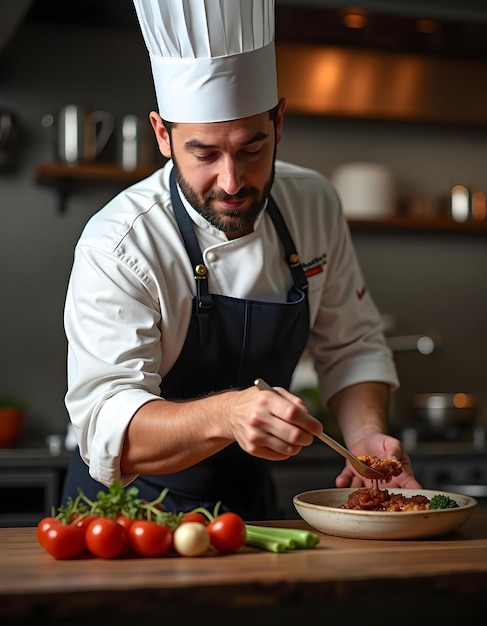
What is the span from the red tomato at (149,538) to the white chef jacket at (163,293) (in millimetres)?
293

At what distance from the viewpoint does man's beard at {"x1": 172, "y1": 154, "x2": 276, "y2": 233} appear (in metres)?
1.97

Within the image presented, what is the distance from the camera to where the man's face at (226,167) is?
1.92m

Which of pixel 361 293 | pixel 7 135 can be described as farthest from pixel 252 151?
pixel 7 135

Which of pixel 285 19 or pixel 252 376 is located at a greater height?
pixel 285 19

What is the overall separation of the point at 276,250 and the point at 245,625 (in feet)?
3.40

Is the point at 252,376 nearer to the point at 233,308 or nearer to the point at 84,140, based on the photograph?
the point at 233,308

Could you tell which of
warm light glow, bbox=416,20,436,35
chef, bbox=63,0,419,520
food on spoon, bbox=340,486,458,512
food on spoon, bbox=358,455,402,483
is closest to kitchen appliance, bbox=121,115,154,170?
warm light glow, bbox=416,20,436,35

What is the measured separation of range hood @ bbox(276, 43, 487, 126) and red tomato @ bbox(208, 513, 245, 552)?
286cm

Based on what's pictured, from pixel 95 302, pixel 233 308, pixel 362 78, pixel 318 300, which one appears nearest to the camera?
pixel 95 302

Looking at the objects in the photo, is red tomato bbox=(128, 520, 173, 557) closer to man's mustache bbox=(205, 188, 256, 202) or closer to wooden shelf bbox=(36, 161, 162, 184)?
man's mustache bbox=(205, 188, 256, 202)

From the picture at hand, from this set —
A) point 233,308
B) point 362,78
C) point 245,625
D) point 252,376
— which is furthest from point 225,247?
point 362,78

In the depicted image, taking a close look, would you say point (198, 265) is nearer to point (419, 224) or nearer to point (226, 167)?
point (226, 167)

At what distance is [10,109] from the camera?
3.90m

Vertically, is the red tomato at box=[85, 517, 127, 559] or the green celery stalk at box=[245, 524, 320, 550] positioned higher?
the red tomato at box=[85, 517, 127, 559]
